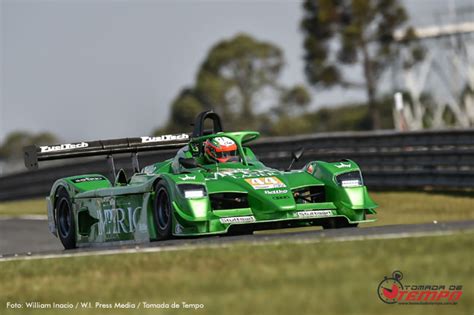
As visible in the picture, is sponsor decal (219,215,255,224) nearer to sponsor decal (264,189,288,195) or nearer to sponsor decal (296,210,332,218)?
sponsor decal (264,189,288,195)

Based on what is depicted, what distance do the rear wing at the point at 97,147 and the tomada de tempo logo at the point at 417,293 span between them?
778 centimetres

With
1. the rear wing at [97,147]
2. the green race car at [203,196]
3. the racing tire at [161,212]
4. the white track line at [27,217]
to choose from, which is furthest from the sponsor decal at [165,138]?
the white track line at [27,217]

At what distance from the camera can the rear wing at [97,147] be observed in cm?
1382

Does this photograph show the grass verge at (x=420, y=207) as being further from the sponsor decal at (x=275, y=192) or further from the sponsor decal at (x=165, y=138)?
the sponsor decal at (x=275, y=192)

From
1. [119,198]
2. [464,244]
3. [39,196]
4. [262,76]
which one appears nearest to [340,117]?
[262,76]

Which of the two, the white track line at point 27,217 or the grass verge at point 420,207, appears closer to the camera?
the grass verge at point 420,207

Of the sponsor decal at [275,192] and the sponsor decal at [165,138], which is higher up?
the sponsor decal at [165,138]

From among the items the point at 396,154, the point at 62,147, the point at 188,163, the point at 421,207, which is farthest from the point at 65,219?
the point at 396,154

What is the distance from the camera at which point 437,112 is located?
179 ft

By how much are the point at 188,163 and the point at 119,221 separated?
1.07m

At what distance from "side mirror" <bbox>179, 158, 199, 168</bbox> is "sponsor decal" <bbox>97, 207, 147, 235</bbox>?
76 centimetres

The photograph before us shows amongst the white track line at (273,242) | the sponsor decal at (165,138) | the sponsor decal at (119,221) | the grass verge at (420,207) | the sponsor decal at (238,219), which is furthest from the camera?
the grass verge at (420,207)

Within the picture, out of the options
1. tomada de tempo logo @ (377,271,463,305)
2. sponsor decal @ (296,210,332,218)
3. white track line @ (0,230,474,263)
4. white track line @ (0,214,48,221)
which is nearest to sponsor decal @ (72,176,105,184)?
sponsor decal @ (296,210,332,218)

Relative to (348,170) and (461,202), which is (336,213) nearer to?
(348,170)
